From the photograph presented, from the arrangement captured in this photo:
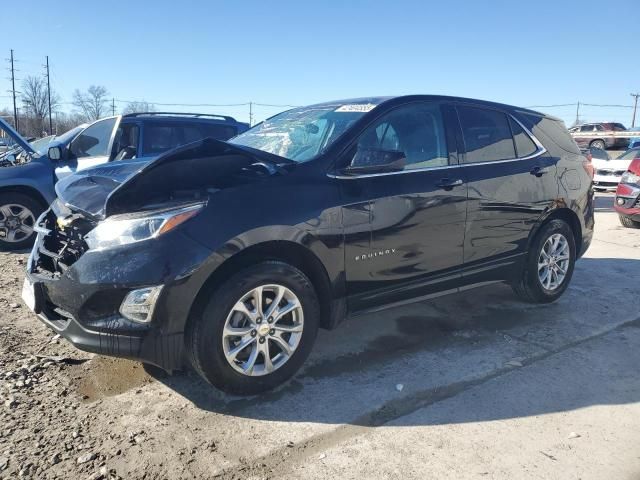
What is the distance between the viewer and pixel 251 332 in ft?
9.86

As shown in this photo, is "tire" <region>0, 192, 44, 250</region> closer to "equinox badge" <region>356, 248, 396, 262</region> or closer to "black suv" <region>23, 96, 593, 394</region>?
"black suv" <region>23, 96, 593, 394</region>

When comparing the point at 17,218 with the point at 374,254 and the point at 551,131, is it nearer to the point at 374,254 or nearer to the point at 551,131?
the point at 374,254

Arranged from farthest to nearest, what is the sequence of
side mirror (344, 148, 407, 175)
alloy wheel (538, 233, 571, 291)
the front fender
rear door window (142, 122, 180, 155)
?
1. rear door window (142, 122, 180, 155)
2. the front fender
3. alloy wheel (538, 233, 571, 291)
4. side mirror (344, 148, 407, 175)

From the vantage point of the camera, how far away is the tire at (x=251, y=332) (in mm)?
2852

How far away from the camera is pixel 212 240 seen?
2.79 metres

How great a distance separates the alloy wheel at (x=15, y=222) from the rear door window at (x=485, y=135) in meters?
5.88

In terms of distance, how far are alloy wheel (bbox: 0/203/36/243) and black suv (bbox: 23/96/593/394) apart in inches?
147

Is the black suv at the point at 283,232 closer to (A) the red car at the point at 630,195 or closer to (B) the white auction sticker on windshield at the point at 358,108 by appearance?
(B) the white auction sticker on windshield at the point at 358,108

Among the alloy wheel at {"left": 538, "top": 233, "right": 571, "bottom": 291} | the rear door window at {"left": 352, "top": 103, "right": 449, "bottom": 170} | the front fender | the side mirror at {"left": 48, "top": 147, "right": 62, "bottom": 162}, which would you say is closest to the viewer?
the rear door window at {"left": 352, "top": 103, "right": 449, "bottom": 170}

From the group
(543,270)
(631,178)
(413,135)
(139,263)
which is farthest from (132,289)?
(631,178)

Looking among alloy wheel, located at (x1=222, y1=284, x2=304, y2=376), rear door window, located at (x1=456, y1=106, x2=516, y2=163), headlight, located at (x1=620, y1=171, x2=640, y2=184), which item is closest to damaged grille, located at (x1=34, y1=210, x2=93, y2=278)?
alloy wheel, located at (x1=222, y1=284, x2=304, y2=376)

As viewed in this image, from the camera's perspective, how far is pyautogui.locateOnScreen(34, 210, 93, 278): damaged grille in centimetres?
305

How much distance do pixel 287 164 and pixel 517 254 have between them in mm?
2340

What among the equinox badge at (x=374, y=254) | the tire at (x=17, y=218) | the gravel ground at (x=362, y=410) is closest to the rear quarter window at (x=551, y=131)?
the gravel ground at (x=362, y=410)
